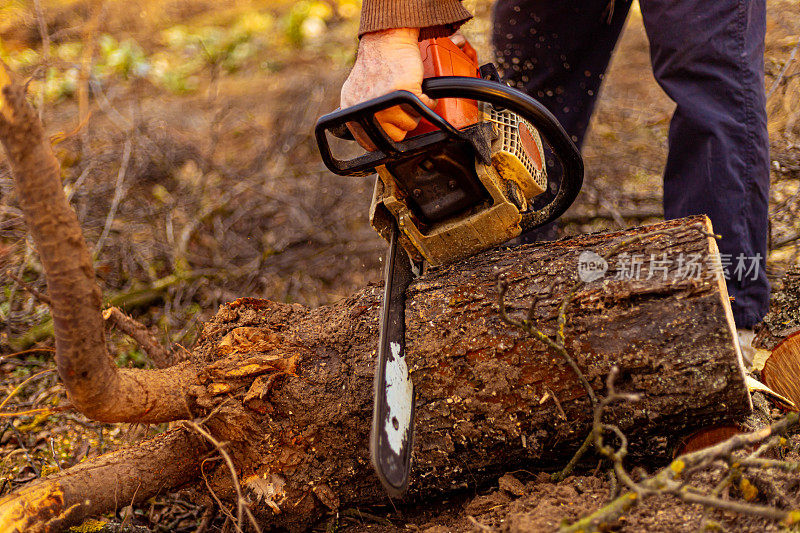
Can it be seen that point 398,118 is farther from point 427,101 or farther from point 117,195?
point 117,195

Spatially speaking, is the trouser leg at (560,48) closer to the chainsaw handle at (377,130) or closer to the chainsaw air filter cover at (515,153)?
the chainsaw air filter cover at (515,153)

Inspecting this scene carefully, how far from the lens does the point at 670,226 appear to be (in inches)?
61.9

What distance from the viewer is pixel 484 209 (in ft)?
5.89

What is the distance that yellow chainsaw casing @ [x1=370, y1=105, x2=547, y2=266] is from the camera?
69.2 inches

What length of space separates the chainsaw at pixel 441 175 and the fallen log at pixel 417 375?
0.09 metres

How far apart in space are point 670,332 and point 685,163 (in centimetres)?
97

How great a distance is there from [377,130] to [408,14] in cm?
44

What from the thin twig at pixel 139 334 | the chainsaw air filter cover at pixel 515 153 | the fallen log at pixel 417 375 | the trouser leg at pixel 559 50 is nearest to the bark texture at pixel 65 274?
the fallen log at pixel 417 375

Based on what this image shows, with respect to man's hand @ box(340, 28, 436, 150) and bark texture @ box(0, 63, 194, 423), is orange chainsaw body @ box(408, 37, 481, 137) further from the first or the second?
bark texture @ box(0, 63, 194, 423)

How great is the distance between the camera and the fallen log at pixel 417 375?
139 centimetres

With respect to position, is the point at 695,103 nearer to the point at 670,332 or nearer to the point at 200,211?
the point at 670,332

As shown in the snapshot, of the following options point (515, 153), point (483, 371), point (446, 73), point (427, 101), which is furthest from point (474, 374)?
point (446, 73)

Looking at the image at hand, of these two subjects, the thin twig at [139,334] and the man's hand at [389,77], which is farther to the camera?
the thin twig at [139,334]

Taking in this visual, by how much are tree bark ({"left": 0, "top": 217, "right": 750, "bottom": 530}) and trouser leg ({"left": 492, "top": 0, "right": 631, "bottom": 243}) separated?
1291mm
